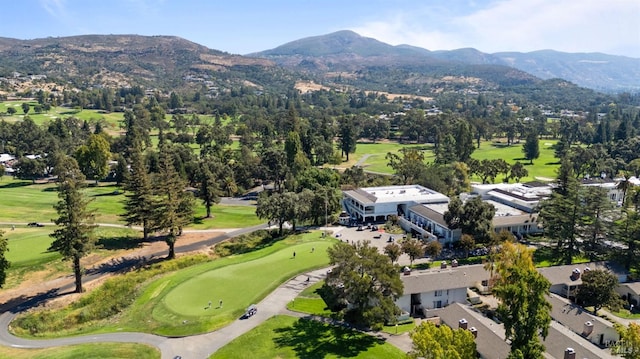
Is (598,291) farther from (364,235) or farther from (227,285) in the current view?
(227,285)

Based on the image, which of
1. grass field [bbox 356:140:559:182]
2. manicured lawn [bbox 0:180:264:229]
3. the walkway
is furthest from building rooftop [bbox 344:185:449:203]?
the walkway

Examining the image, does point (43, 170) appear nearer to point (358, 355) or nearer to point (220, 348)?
point (220, 348)

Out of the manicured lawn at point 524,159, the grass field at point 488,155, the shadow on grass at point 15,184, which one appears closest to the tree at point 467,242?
the grass field at point 488,155

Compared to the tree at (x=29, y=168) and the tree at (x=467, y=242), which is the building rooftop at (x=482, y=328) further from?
the tree at (x=29, y=168)

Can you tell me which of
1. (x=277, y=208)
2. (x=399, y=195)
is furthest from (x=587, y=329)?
(x=399, y=195)

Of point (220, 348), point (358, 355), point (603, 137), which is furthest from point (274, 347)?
point (603, 137)

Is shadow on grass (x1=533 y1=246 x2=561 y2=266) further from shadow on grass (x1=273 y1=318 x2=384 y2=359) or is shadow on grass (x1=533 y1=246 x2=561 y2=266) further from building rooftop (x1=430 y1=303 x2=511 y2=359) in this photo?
shadow on grass (x1=273 y1=318 x2=384 y2=359)
